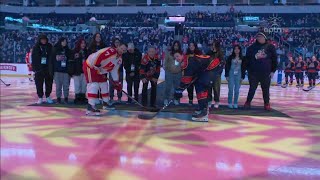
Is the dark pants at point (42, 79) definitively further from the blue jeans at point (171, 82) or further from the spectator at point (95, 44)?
the blue jeans at point (171, 82)

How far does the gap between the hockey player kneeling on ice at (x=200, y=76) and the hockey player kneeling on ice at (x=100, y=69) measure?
3.28ft

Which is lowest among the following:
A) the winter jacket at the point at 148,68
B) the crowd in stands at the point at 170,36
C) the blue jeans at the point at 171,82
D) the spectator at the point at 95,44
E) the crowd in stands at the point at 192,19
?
the blue jeans at the point at 171,82

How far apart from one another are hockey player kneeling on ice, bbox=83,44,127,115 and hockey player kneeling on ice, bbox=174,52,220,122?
1.00m

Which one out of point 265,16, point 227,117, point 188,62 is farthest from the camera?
point 265,16

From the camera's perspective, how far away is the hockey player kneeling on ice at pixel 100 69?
5172mm

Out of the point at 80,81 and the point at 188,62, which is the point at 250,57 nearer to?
the point at 188,62

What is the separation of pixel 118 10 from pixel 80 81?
871 inches

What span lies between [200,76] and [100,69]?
4.53 ft

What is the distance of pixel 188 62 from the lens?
4977 millimetres

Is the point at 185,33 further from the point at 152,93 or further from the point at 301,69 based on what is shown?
the point at 152,93

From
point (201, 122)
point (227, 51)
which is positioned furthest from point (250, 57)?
point (227, 51)

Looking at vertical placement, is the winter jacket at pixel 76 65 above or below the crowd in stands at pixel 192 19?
below

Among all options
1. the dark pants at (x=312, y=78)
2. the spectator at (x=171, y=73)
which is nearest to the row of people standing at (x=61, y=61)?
the spectator at (x=171, y=73)

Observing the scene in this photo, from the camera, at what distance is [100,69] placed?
5227 mm
